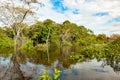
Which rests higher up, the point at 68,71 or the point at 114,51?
the point at 114,51

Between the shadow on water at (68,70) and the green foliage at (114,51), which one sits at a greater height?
the green foliage at (114,51)

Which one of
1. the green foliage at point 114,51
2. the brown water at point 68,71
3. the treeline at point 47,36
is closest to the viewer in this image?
the brown water at point 68,71

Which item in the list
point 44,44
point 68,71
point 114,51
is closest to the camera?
point 68,71

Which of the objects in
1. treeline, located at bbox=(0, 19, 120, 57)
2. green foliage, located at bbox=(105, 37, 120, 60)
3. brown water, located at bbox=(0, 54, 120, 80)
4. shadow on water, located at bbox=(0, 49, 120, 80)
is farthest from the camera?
treeline, located at bbox=(0, 19, 120, 57)

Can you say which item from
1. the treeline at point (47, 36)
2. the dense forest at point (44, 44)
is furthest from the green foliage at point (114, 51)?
the treeline at point (47, 36)

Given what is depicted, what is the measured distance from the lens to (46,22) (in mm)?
59312

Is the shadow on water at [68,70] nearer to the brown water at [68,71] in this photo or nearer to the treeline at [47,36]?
the brown water at [68,71]

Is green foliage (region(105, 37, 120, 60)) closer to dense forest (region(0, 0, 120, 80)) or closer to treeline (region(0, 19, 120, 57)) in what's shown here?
dense forest (region(0, 0, 120, 80))

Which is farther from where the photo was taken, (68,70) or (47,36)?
(47,36)

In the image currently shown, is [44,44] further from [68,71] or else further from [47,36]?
[68,71]

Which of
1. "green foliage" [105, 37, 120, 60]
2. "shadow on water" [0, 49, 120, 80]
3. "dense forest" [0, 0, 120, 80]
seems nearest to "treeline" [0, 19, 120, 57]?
"dense forest" [0, 0, 120, 80]

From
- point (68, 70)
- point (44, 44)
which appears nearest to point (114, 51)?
point (68, 70)

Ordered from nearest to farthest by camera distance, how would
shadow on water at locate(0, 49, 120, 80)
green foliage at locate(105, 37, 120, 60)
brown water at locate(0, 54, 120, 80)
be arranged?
brown water at locate(0, 54, 120, 80) → shadow on water at locate(0, 49, 120, 80) → green foliage at locate(105, 37, 120, 60)

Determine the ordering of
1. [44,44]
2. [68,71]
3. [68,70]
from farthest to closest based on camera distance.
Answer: [44,44]
[68,70]
[68,71]
